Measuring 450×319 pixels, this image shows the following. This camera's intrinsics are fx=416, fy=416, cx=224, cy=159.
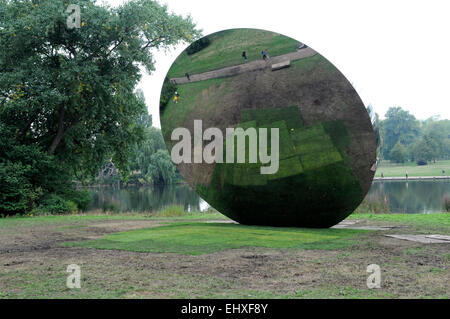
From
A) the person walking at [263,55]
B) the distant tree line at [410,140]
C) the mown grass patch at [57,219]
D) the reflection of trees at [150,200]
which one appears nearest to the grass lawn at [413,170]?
the distant tree line at [410,140]

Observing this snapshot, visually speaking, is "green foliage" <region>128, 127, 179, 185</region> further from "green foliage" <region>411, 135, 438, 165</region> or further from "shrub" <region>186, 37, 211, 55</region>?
"green foliage" <region>411, 135, 438, 165</region>

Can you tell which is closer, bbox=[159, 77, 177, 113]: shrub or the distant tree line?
bbox=[159, 77, 177, 113]: shrub

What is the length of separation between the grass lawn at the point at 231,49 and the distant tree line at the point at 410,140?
72268mm

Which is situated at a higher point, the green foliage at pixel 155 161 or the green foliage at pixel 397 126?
the green foliage at pixel 397 126

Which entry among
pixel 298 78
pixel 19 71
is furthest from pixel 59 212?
pixel 298 78

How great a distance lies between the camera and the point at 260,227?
373 inches

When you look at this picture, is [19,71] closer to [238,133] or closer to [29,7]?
[29,7]

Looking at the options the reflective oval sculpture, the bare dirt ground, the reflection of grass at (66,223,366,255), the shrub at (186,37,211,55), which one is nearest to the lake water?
the reflective oval sculpture

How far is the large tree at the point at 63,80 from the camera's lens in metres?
15.7

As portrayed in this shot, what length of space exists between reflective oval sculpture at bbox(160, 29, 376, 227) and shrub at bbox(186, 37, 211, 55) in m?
0.02

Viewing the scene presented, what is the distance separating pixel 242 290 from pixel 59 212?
15.3 m

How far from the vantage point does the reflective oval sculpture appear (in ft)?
26.4

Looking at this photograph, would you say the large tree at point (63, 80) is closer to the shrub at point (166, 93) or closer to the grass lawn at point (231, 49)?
the shrub at point (166, 93)

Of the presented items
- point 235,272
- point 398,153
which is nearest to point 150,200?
point 235,272
